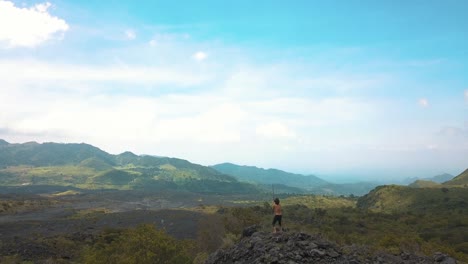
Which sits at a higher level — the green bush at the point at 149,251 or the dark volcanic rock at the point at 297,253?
the dark volcanic rock at the point at 297,253

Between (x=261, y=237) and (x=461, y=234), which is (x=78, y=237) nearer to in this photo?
(x=261, y=237)

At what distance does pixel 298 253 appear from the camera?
71.6 ft

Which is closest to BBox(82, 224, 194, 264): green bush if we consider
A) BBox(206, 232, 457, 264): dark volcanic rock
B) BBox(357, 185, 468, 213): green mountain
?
BBox(206, 232, 457, 264): dark volcanic rock

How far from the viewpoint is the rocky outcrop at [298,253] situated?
71.1 feet

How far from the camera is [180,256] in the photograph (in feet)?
106

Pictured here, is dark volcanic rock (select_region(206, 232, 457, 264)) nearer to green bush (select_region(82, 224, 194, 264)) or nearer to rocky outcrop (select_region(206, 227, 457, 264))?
rocky outcrop (select_region(206, 227, 457, 264))

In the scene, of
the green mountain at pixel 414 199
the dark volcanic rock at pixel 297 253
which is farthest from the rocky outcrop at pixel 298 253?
the green mountain at pixel 414 199

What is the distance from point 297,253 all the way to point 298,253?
0.06 m

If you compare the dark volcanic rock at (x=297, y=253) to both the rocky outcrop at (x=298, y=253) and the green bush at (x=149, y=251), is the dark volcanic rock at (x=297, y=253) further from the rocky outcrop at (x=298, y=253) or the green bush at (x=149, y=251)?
the green bush at (x=149, y=251)

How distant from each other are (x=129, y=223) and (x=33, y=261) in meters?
54.5

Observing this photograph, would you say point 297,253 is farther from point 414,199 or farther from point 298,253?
point 414,199

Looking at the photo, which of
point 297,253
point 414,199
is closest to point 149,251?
point 297,253

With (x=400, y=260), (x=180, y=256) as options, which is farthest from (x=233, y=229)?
(x=400, y=260)

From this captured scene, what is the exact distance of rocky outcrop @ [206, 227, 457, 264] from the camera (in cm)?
2167
